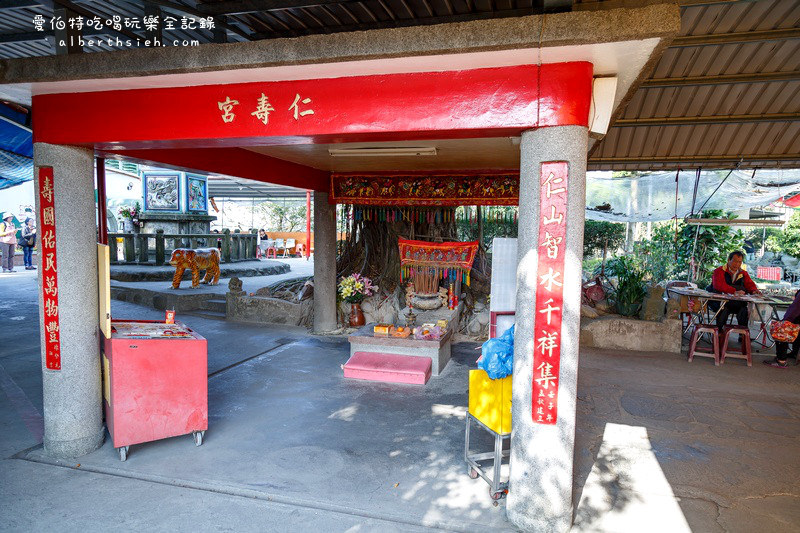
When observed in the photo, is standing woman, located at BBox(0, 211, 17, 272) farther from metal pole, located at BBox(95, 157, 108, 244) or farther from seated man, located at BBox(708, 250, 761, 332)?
seated man, located at BBox(708, 250, 761, 332)

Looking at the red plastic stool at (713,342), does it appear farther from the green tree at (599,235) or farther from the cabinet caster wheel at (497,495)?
the green tree at (599,235)

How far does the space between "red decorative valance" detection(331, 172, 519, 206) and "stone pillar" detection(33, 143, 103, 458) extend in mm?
4095

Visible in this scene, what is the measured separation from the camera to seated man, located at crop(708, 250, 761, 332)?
6816mm

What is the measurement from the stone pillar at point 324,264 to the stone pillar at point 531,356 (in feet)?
17.1

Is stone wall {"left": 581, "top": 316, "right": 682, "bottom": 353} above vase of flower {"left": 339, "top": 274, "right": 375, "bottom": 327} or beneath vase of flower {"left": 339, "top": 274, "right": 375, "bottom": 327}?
beneath

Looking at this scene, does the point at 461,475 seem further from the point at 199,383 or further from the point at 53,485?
the point at 53,485

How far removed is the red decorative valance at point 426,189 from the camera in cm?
682

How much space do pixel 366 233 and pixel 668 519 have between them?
7145 mm

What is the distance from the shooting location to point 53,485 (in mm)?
3148

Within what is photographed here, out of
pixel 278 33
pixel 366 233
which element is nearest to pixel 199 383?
pixel 278 33

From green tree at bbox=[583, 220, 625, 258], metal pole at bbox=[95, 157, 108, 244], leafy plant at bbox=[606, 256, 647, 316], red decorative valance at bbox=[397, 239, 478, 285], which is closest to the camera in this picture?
metal pole at bbox=[95, 157, 108, 244]

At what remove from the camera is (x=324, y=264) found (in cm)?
770

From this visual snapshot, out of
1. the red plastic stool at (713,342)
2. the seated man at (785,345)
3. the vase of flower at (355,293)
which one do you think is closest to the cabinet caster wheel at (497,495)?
the red plastic stool at (713,342)

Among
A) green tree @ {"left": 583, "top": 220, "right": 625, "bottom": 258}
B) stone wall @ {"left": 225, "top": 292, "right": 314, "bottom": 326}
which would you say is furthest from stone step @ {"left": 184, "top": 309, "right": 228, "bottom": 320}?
green tree @ {"left": 583, "top": 220, "right": 625, "bottom": 258}
